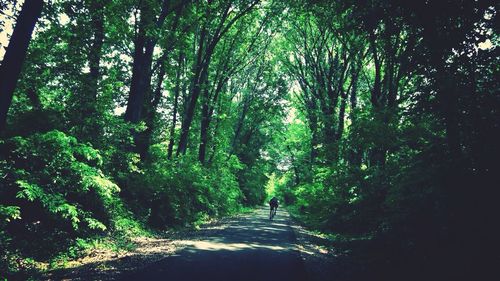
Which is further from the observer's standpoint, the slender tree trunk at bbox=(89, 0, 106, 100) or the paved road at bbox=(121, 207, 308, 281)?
the slender tree trunk at bbox=(89, 0, 106, 100)

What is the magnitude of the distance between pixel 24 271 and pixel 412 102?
8.82m

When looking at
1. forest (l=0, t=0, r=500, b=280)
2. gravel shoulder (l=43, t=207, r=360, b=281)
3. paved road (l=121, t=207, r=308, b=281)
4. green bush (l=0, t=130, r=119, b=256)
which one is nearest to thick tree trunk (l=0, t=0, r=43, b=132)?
forest (l=0, t=0, r=500, b=280)

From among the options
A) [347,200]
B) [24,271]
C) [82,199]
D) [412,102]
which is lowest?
[24,271]

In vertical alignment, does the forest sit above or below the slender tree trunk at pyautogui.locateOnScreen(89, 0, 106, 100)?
below

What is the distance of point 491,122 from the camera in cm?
554

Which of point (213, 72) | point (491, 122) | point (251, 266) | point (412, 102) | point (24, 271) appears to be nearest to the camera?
point (491, 122)

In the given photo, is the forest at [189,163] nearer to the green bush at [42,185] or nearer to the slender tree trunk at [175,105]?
the green bush at [42,185]

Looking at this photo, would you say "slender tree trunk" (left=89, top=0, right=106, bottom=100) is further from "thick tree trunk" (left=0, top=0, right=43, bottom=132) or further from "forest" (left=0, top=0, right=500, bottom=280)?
"thick tree trunk" (left=0, top=0, right=43, bottom=132)

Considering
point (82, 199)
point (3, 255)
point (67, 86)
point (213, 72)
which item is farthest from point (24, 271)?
point (213, 72)

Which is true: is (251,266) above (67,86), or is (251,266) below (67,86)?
below

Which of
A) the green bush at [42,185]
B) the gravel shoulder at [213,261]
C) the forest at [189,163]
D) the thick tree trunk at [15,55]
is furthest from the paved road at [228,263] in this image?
the thick tree trunk at [15,55]

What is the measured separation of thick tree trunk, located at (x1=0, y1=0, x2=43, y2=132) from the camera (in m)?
6.62

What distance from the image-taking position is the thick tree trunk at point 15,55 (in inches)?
261

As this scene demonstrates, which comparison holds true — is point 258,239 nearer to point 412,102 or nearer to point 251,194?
point 412,102
